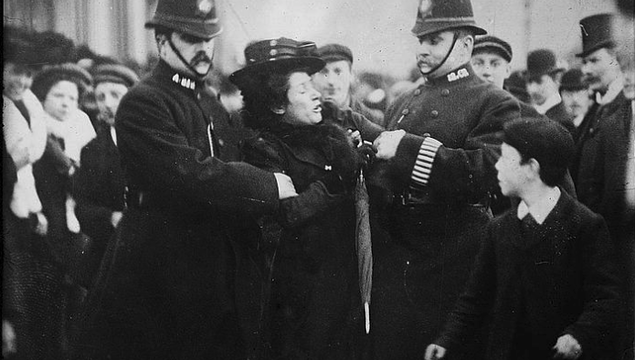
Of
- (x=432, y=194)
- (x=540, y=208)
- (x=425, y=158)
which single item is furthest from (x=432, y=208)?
(x=540, y=208)

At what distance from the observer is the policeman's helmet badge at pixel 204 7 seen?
4.02m

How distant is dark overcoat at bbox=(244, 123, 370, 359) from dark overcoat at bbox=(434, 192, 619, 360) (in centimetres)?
62

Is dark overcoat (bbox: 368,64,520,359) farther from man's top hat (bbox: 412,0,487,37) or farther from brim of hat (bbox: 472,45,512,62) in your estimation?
man's top hat (bbox: 412,0,487,37)

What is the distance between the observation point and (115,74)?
13.5ft

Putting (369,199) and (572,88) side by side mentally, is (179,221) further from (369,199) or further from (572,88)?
(572,88)

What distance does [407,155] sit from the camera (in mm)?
3912

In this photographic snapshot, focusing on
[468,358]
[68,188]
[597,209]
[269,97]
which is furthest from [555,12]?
[68,188]

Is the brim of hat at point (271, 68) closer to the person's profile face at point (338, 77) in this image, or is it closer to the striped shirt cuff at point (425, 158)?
the person's profile face at point (338, 77)

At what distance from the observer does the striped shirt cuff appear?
3.88 m

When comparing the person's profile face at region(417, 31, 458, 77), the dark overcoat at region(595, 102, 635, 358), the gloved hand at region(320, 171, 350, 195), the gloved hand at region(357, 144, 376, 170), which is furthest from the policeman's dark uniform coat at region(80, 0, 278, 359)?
the dark overcoat at region(595, 102, 635, 358)

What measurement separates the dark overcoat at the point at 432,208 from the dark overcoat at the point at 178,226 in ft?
2.12

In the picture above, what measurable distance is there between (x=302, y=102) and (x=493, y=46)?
1.03 metres

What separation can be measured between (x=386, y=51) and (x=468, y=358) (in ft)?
5.37

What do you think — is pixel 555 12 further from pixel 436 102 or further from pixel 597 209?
pixel 597 209
